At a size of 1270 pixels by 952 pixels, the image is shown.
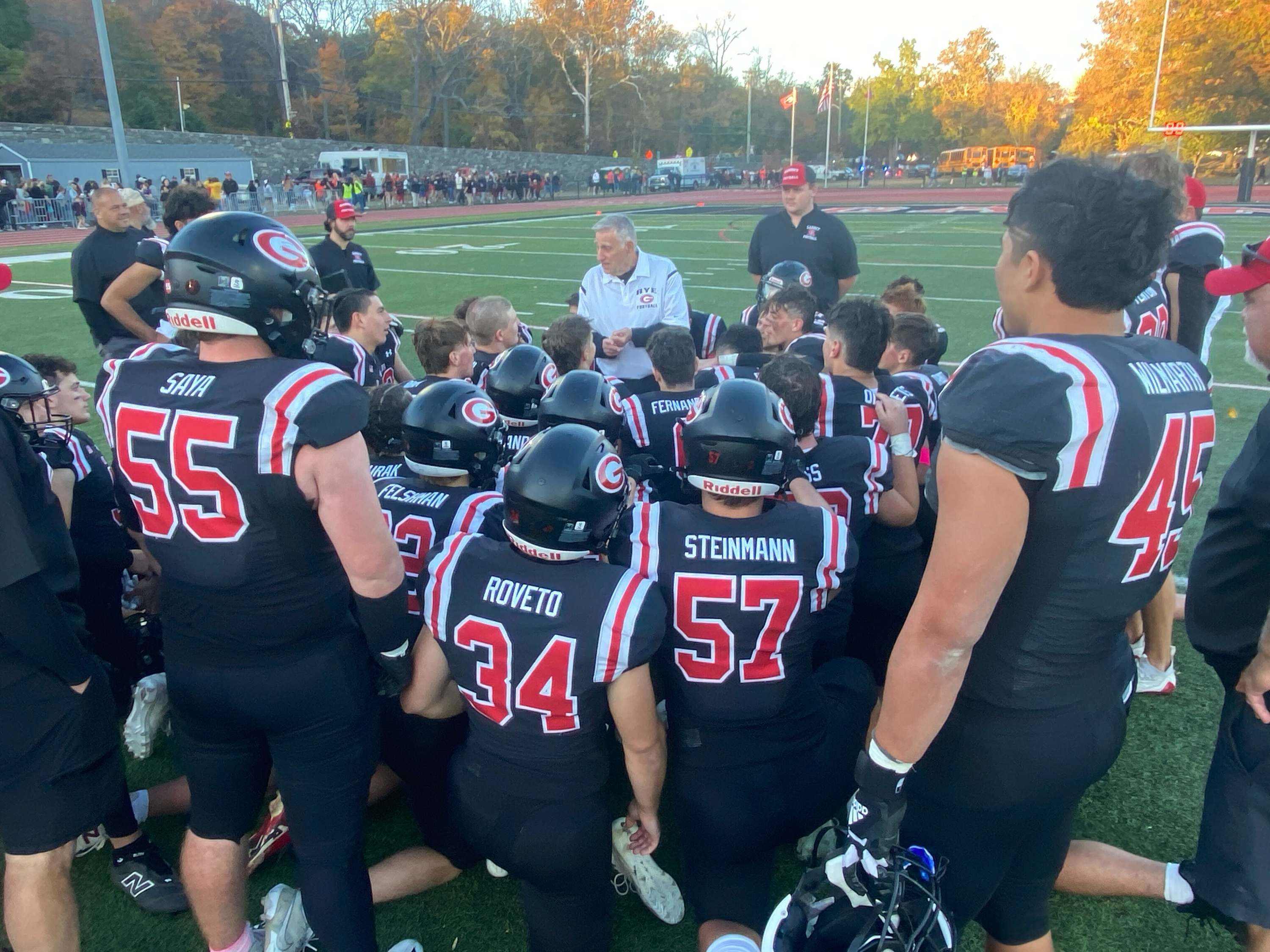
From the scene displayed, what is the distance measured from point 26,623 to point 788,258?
601 centimetres

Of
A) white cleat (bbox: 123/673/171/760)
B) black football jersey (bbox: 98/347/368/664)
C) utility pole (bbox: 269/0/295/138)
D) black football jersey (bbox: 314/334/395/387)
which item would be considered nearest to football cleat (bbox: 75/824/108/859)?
white cleat (bbox: 123/673/171/760)

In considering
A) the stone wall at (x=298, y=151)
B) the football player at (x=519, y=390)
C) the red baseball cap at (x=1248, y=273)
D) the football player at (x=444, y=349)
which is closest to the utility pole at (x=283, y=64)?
the stone wall at (x=298, y=151)

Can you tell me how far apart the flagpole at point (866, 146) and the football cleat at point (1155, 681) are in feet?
184

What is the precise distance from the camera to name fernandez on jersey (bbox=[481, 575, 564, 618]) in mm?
2273

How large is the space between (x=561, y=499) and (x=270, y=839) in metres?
1.92

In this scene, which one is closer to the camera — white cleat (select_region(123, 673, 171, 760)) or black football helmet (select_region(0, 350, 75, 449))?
black football helmet (select_region(0, 350, 75, 449))

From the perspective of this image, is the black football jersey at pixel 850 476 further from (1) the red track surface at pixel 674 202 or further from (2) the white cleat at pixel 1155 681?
(1) the red track surface at pixel 674 202

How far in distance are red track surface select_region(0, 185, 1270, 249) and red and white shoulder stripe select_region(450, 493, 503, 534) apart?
25.2m

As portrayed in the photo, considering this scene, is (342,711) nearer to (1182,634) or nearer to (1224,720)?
(1224,720)

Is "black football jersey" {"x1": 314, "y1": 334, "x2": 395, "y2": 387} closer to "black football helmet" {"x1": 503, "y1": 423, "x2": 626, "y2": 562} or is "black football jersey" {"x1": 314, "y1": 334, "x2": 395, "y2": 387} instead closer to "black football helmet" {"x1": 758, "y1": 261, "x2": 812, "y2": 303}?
"black football helmet" {"x1": 758, "y1": 261, "x2": 812, "y2": 303}

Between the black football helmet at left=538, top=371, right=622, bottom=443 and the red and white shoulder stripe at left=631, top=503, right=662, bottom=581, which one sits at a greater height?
the black football helmet at left=538, top=371, right=622, bottom=443

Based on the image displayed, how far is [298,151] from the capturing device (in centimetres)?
5294

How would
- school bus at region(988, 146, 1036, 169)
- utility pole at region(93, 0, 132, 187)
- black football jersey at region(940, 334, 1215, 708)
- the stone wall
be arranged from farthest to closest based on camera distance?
1. school bus at region(988, 146, 1036, 169)
2. the stone wall
3. utility pole at region(93, 0, 132, 187)
4. black football jersey at region(940, 334, 1215, 708)

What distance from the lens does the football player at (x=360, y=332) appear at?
17.3ft
